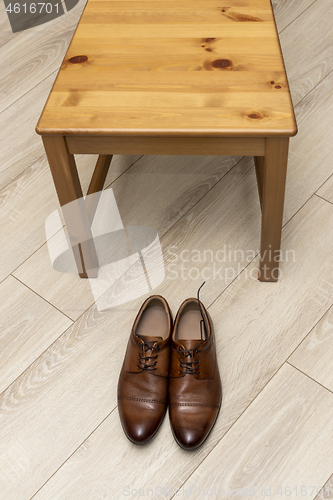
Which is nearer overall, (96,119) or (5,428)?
(96,119)

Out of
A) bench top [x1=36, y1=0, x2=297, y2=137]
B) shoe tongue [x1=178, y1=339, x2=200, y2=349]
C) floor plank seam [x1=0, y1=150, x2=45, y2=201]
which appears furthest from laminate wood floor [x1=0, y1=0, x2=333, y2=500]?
bench top [x1=36, y1=0, x2=297, y2=137]

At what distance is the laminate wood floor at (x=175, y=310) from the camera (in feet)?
3.34

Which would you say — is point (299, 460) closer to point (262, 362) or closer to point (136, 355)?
point (262, 362)

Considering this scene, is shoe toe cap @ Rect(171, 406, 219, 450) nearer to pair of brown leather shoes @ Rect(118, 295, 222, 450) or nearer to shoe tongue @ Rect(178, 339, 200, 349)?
pair of brown leather shoes @ Rect(118, 295, 222, 450)

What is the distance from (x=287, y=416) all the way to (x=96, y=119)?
0.74 m

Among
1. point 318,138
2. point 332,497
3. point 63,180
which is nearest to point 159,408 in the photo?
point 332,497

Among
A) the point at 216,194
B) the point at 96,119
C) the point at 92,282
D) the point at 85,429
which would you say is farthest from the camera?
the point at 216,194

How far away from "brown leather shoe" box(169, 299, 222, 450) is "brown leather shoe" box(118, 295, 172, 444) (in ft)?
0.07

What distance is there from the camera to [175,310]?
1.25m

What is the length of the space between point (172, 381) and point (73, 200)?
0.46m

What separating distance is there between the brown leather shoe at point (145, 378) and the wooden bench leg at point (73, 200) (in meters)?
0.22

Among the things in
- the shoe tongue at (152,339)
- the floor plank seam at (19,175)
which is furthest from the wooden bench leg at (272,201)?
the floor plank seam at (19,175)

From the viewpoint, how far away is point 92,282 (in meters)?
1.32

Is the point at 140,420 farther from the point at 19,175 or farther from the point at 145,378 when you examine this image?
the point at 19,175
